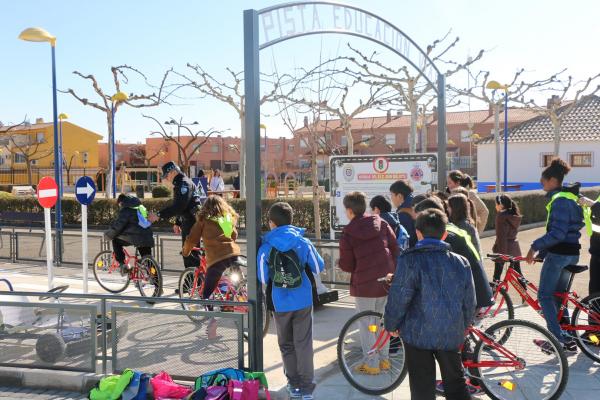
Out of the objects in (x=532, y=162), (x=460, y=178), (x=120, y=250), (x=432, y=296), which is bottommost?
(x=120, y=250)

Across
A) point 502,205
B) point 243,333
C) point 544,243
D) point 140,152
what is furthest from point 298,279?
point 140,152

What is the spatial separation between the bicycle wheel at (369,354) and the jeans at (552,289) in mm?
1703

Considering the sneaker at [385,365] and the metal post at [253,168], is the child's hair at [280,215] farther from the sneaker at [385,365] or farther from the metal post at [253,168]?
the sneaker at [385,365]

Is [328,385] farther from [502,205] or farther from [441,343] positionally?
[502,205]

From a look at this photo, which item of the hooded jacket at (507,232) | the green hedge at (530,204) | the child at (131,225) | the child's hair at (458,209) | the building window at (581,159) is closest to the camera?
the child's hair at (458,209)

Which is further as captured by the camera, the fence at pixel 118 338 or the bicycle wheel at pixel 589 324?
the bicycle wheel at pixel 589 324

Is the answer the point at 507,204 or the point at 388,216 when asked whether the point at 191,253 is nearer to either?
the point at 388,216

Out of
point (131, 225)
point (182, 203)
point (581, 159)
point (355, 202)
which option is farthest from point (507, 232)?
point (581, 159)

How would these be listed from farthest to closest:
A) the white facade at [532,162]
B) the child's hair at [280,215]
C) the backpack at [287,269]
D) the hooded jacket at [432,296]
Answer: the white facade at [532,162], the child's hair at [280,215], the backpack at [287,269], the hooded jacket at [432,296]

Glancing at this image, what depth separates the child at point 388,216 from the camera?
5988 millimetres

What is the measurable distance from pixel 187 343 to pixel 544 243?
337cm

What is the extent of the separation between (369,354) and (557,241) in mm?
2094

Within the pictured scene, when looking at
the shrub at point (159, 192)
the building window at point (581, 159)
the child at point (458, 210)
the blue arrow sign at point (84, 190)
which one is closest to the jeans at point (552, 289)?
the child at point (458, 210)

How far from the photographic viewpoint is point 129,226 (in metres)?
9.42
